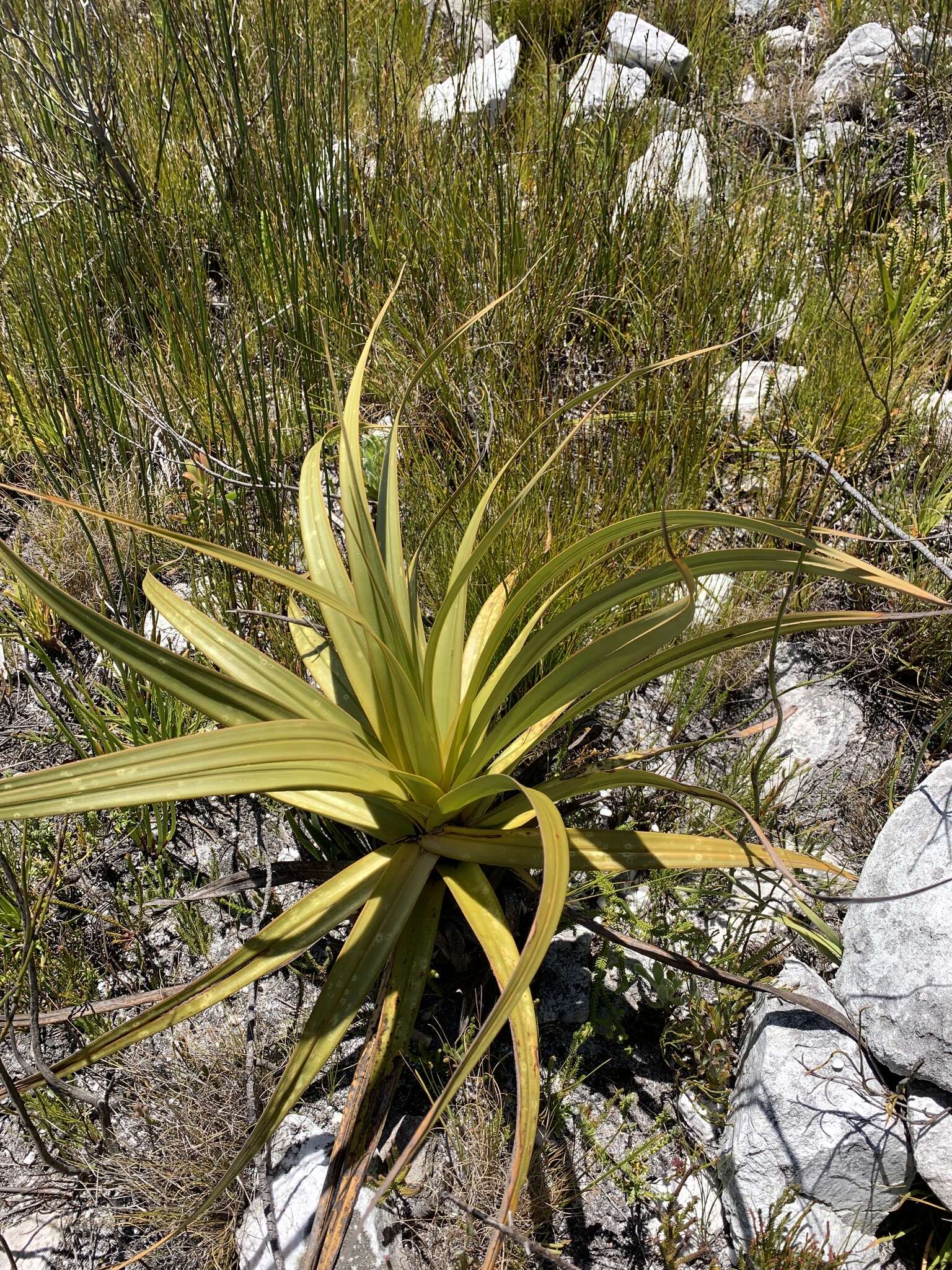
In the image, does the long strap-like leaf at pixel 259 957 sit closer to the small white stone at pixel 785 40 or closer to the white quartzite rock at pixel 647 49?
the white quartzite rock at pixel 647 49

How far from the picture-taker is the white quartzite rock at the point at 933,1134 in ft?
4.10

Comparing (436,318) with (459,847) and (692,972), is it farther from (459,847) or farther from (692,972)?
(692,972)

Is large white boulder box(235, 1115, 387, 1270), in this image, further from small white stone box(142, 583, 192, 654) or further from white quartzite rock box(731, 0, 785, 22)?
white quartzite rock box(731, 0, 785, 22)

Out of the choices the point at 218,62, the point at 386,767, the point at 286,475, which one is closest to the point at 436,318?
the point at 286,475

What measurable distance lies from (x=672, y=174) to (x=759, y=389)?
0.75m

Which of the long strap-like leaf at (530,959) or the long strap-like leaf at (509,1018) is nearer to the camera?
the long strap-like leaf at (530,959)

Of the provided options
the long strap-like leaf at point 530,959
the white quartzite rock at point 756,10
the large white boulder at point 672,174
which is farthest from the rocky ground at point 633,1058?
the white quartzite rock at point 756,10

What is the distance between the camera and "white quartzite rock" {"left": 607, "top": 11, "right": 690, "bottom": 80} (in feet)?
10.6

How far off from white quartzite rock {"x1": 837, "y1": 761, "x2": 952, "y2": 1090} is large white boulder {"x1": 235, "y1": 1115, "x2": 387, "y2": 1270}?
860 mm

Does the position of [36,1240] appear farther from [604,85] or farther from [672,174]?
[604,85]

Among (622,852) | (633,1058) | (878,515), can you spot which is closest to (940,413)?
(878,515)

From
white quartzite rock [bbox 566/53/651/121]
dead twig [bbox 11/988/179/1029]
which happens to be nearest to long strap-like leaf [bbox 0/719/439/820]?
dead twig [bbox 11/988/179/1029]

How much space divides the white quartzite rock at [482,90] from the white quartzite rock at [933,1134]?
290 centimetres

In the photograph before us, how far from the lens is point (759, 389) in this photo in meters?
2.41
